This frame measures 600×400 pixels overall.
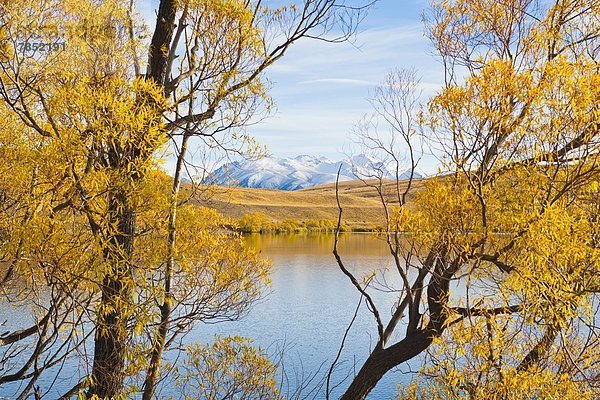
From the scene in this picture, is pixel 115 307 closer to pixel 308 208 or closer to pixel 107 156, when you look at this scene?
pixel 107 156

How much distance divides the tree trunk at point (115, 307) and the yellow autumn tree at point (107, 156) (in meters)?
0.01

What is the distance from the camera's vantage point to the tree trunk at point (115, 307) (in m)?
4.14

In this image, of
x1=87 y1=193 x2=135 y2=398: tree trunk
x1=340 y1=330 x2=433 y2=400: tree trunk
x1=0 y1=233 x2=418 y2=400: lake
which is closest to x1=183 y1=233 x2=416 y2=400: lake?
x1=0 y1=233 x2=418 y2=400: lake

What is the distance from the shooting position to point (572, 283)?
17.5 feet

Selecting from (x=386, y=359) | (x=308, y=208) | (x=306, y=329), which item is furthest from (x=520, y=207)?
(x=308, y=208)

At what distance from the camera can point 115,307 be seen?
4.24m

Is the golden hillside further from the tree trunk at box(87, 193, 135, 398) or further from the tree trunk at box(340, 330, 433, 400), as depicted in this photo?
the tree trunk at box(87, 193, 135, 398)

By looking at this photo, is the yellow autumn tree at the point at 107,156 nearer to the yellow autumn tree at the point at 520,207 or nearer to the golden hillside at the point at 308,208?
the yellow autumn tree at the point at 520,207

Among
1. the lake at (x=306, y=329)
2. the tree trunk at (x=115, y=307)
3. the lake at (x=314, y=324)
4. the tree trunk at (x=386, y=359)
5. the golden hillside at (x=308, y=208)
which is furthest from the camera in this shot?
the golden hillside at (x=308, y=208)

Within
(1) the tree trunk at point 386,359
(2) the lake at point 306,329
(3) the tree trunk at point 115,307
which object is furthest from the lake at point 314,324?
(3) the tree trunk at point 115,307

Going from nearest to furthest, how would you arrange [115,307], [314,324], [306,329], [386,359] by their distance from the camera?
[115,307] < [386,359] < [306,329] < [314,324]

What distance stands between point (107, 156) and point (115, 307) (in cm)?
118

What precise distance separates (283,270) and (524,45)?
1964cm

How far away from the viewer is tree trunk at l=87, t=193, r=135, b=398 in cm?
414
